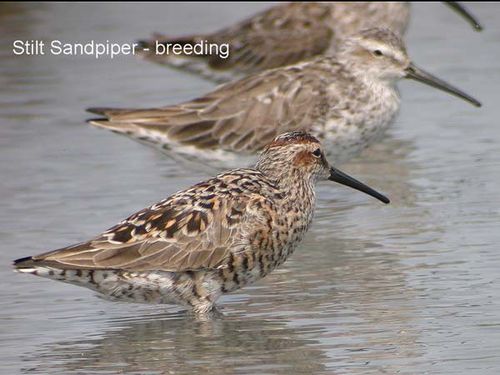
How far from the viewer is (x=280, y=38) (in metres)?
16.1

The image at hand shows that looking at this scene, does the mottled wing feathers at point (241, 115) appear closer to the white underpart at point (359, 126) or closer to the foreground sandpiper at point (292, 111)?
the foreground sandpiper at point (292, 111)

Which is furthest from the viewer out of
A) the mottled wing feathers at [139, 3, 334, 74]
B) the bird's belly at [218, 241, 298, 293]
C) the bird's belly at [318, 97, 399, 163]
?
the mottled wing feathers at [139, 3, 334, 74]

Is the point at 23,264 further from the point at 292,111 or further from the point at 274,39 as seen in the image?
the point at 274,39

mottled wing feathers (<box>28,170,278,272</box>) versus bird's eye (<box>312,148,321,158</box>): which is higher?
bird's eye (<box>312,148,321,158</box>)

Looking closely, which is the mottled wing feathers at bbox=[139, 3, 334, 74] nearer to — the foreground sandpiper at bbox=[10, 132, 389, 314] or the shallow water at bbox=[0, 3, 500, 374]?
the shallow water at bbox=[0, 3, 500, 374]

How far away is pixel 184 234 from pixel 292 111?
3.62 metres

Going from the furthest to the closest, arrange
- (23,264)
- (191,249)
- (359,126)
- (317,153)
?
A: 1. (359,126)
2. (317,153)
3. (191,249)
4. (23,264)

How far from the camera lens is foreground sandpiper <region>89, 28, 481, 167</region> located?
12.2 meters

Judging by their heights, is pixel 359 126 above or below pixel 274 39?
below

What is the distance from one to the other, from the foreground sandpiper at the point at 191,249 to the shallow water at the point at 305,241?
0.80 ft

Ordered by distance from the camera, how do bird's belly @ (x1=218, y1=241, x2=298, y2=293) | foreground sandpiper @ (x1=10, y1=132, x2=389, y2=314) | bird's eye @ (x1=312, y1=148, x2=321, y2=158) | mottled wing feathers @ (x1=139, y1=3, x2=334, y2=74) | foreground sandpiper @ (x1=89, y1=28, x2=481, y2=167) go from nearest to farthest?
foreground sandpiper @ (x1=10, y1=132, x2=389, y2=314) → bird's belly @ (x1=218, y1=241, x2=298, y2=293) → bird's eye @ (x1=312, y1=148, x2=321, y2=158) → foreground sandpiper @ (x1=89, y1=28, x2=481, y2=167) → mottled wing feathers @ (x1=139, y1=3, x2=334, y2=74)

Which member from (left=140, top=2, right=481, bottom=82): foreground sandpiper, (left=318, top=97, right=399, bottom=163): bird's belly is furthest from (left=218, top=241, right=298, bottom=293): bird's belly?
(left=140, top=2, right=481, bottom=82): foreground sandpiper

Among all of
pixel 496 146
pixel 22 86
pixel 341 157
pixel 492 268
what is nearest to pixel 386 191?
pixel 341 157

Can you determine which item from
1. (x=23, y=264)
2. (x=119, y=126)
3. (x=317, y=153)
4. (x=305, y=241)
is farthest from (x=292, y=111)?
(x=23, y=264)
